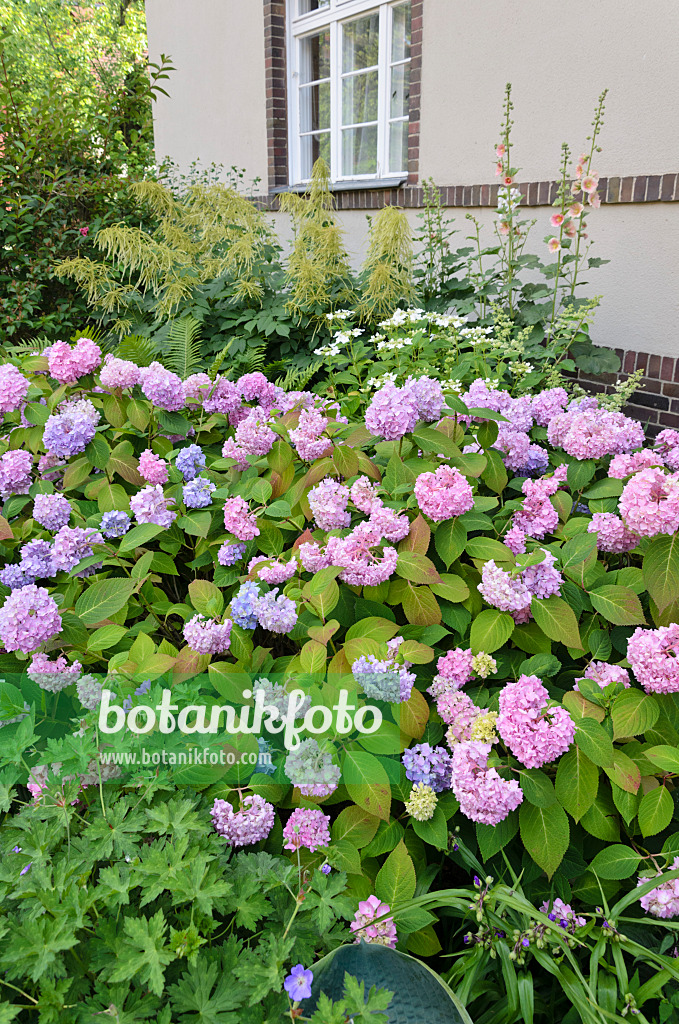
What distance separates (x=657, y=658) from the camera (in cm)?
124

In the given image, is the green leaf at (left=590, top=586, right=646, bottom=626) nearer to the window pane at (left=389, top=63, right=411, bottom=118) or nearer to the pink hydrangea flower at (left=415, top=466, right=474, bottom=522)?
the pink hydrangea flower at (left=415, top=466, right=474, bottom=522)

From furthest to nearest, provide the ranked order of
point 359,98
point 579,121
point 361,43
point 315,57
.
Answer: point 315,57 < point 359,98 < point 361,43 < point 579,121

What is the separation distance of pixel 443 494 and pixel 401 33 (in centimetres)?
555

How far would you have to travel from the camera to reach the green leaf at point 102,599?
4.76 feet

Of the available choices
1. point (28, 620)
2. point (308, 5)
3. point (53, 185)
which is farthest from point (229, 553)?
point (308, 5)

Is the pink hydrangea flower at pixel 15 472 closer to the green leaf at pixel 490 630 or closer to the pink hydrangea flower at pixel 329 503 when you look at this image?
the pink hydrangea flower at pixel 329 503

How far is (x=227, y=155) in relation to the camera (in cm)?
771

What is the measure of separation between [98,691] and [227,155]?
7.70m

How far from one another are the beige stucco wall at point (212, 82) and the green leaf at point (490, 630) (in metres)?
6.88

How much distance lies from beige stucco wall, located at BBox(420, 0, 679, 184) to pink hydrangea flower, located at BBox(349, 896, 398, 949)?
11.6 ft

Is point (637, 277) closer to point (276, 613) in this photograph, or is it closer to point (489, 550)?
point (489, 550)

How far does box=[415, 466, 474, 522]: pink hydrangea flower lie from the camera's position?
142 centimetres

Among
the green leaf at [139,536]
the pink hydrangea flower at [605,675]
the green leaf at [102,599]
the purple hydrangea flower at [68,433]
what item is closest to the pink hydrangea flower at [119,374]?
the purple hydrangea flower at [68,433]

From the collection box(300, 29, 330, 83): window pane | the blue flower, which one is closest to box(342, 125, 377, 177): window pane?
box(300, 29, 330, 83): window pane
